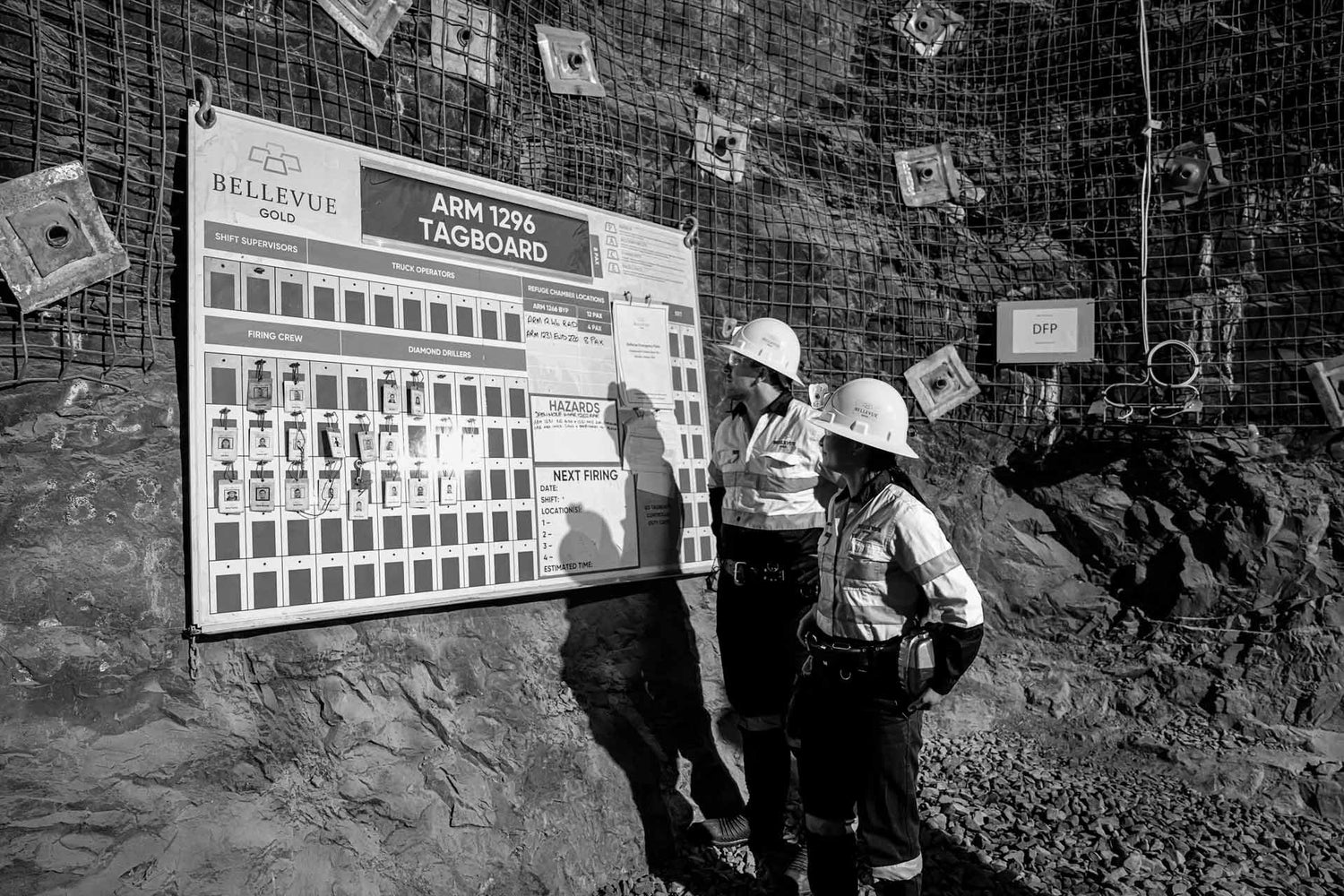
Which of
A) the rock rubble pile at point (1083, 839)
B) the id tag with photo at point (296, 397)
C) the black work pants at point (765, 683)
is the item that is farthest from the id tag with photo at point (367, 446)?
the rock rubble pile at point (1083, 839)

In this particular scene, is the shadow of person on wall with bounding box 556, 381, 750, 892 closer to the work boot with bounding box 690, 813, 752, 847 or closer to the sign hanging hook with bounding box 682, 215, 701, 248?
the work boot with bounding box 690, 813, 752, 847

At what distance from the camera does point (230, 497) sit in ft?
9.59

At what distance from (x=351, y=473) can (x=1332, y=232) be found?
19.9 ft

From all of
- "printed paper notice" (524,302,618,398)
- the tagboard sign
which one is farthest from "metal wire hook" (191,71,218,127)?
"printed paper notice" (524,302,618,398)

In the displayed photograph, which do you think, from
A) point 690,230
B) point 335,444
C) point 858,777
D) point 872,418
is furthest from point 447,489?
point 690,230

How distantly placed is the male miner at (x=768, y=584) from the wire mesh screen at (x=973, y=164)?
135 cm

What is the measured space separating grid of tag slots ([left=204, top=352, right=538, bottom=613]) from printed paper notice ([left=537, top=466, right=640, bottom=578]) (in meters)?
0.09

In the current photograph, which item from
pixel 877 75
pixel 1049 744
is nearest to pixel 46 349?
pixel 1049 744

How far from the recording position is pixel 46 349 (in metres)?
2.80

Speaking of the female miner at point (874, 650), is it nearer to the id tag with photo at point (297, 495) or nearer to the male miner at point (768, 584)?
the male miner at point (768, 584)

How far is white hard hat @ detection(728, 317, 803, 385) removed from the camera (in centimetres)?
391

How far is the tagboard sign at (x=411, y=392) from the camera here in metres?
2.98

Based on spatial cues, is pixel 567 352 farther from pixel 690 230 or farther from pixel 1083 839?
pixel 1083 839

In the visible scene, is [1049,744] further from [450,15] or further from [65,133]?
[65,133]
